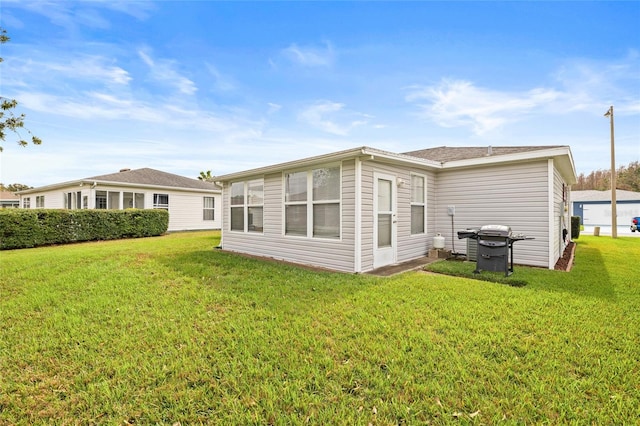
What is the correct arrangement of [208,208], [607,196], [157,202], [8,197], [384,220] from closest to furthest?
[384,220], [157,202], [208,208], [607,196], [8,197]

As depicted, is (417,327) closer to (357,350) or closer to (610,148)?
(357,350)

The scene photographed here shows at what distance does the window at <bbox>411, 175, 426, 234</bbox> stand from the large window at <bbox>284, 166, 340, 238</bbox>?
7.80 feet

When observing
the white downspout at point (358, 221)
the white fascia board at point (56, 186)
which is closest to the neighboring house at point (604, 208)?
the white downspout at point (358, 221)

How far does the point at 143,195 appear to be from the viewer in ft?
52.6

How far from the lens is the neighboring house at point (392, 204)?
636 centimetres

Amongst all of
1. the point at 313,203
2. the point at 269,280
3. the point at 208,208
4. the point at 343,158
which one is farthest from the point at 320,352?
the point at 208,208

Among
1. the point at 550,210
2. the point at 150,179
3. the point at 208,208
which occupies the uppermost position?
the point at 150,179

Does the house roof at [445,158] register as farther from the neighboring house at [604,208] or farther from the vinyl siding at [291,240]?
the neighboring house at [604,208]

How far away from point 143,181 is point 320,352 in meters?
16.6

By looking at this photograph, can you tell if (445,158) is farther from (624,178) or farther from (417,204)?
(624,178)

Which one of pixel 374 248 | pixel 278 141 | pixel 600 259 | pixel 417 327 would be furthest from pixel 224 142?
pixel 600 259

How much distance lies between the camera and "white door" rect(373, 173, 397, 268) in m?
6.58

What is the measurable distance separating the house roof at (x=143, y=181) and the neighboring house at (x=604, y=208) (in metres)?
33.0

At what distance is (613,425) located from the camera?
193 cm
